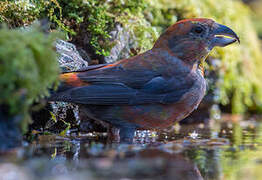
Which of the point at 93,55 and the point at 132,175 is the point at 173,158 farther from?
the point at 93,55

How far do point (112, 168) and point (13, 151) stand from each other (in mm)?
769

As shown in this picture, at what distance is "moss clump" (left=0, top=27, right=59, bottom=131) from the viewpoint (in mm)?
2365

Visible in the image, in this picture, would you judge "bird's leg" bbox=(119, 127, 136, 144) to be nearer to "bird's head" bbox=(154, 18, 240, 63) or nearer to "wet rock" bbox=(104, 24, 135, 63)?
"bird's head" bbox=(154, 18, 240, 63)

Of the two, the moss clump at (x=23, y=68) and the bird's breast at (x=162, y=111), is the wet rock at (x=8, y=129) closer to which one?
the moss clump at (x=23, y=68)

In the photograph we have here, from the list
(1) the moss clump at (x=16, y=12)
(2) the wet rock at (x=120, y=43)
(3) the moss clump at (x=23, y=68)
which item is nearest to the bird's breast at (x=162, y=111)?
(3) the moss clump at (x=23, y=68)

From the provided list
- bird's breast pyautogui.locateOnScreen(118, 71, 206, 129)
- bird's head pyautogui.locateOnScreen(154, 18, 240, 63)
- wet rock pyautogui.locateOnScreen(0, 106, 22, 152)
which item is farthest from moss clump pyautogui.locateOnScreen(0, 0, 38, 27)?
wet rock pyautogui.locateOnScreen(0, 106, 22, 152)

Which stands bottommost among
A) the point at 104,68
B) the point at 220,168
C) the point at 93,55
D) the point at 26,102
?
the point at 220,168

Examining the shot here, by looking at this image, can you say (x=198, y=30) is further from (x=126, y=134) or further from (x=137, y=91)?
(x=126, y=134)

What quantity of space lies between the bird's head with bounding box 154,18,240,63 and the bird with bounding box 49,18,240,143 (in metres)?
0.05

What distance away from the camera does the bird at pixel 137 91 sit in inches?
134

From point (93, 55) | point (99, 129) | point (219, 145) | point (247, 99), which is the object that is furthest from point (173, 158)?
point (247, 99)

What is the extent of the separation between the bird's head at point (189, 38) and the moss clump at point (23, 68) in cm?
163

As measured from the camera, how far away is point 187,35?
388 cm

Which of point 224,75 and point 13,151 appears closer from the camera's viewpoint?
point 13,151
